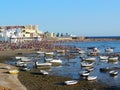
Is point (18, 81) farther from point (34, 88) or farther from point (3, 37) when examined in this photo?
point (3, 37)

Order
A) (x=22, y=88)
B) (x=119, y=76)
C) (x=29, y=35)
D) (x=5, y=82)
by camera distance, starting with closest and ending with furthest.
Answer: (x=22, y=88), (x=5, y=82), (x=119, y=76), (x=29, y=35)

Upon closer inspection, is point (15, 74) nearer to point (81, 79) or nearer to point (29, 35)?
point (81, 79)

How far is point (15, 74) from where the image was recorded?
1881 inches

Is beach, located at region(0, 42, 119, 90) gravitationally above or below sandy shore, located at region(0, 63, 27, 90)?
below

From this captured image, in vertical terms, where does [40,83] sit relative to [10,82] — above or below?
below

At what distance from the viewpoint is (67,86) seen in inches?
1522

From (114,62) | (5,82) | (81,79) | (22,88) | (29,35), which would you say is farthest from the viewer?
(29,35)

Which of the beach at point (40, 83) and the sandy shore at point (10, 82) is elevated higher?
the sandy shore at point (10, 82)

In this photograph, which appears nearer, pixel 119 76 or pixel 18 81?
pixel 18 81

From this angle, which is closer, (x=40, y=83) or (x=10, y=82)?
(x=10, y=82)

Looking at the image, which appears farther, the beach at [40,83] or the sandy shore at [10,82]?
the beach at [40,83]

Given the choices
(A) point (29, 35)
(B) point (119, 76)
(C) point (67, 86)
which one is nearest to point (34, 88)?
(C) point (67, 86)

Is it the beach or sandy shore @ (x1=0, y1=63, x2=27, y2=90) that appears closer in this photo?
sandy shore @ (x1=0, y1=63, x2=27, y2=90)

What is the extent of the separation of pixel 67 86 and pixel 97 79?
7.06 metres
